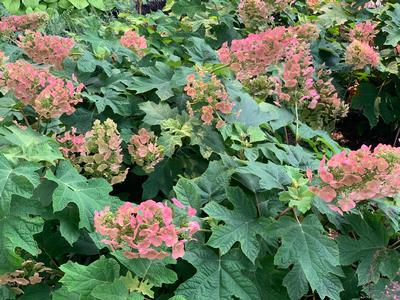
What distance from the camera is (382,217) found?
167cm

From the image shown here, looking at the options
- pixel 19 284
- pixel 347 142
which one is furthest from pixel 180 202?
pixel 347 142

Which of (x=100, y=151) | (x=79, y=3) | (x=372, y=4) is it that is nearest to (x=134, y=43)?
(x=100, y=151)

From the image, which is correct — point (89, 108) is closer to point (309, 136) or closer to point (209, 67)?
point (209, 67)

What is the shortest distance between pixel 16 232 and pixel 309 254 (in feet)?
2.44

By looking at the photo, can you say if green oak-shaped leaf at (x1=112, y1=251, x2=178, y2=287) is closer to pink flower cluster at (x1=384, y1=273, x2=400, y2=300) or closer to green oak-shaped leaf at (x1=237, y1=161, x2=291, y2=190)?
green oak-shaped leaf at (x1=237, y1=161, x2=291, y2=190)

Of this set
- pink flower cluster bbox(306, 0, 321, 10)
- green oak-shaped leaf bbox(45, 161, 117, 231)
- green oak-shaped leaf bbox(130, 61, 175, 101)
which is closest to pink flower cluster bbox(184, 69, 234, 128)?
green oak-shaped leaf bbox(130, 61, 175, 101)

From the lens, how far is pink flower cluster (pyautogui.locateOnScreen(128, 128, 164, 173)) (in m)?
1.77

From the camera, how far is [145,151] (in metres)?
1.76

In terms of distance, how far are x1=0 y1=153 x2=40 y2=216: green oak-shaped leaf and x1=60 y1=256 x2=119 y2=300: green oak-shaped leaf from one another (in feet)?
0.74

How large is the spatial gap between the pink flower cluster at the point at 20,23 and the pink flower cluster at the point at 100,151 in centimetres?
117

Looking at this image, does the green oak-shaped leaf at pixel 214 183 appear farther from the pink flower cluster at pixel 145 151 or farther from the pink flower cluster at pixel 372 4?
the pink flower cluster at pixel 372 4

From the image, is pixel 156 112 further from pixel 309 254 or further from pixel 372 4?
pixel 372 4

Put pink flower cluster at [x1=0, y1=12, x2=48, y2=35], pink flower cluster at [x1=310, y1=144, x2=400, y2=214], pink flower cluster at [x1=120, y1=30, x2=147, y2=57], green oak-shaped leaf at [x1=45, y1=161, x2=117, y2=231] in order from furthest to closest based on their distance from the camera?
pink flower cluster at [x1=0, y1=12, x2=48, y2=35]
pink flower cluster at [x1=120, y1=30, x2=147, y2=57]
green oak-shaped leaf at [x1=45, y1=161, x2=117, y2=231]
pink flower cluster at [x1=310, y1=144, x2=400, y2=214]

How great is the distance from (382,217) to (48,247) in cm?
99
